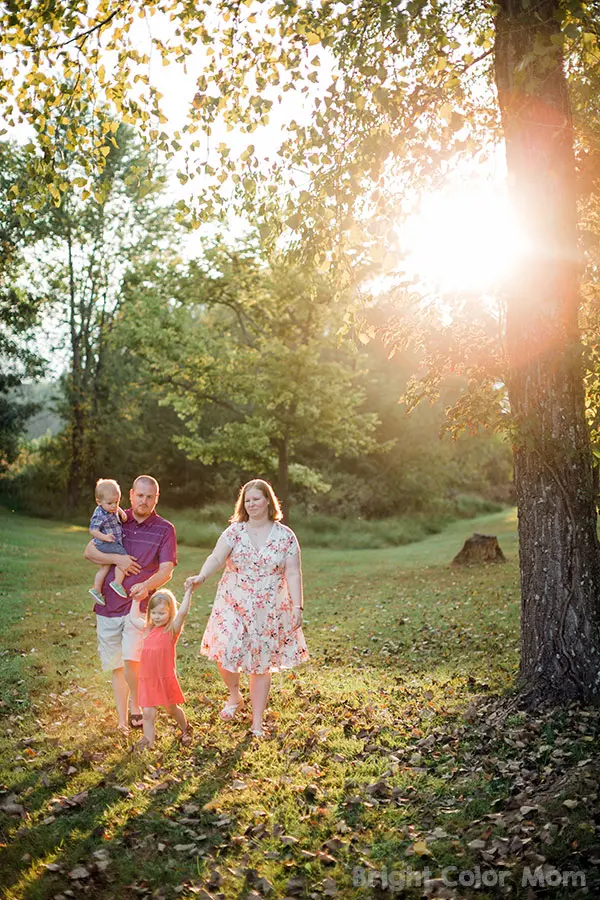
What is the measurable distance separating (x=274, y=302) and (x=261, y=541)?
18.8 m

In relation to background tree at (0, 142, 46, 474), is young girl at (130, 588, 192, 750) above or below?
below

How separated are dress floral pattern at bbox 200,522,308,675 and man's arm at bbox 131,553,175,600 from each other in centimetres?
50

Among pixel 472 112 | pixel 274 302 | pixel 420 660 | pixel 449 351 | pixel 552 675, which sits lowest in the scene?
pixel 420 660

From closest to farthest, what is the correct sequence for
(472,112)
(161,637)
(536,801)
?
(536,801) < (161,637) < (472,112)

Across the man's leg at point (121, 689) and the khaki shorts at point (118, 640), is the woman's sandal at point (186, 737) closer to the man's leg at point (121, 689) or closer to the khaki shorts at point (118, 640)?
the man's leg at point (121, 689)

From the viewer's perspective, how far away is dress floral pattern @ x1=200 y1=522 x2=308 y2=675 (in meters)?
7.02

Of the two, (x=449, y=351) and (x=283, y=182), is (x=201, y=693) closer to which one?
(x=449, y=351)

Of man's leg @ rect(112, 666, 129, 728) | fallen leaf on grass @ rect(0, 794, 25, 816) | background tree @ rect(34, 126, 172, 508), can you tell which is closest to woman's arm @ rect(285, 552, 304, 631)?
man's leg @ rect(112, 666, 129, 728)

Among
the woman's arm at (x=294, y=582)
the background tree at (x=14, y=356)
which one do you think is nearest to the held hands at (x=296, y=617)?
the woman's arm at (x=294, y=582)

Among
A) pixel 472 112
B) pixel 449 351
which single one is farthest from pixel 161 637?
pixel 472 112

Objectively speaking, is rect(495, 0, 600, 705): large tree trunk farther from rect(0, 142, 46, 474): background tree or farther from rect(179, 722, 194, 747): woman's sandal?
rect(0, 142, 46, 474): background tree

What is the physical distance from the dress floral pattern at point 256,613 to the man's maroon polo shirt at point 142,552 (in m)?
0.55

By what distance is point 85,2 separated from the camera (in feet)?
23.8

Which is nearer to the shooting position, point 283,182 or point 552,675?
point 552,675
